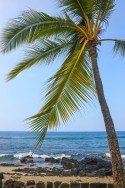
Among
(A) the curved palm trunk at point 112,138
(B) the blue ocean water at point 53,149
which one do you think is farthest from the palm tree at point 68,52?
(B) the blue ocean water at point 53,149

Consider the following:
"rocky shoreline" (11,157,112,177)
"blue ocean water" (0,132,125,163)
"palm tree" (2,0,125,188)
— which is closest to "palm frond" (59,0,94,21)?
"palm tree" (2,0,125,188)

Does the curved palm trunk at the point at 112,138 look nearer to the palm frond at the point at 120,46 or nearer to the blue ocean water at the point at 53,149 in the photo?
the palm frond at the point at 120,46

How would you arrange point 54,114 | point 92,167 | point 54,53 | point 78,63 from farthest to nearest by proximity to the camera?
point 92,167
point 54,53
point 78,63
point 54,114

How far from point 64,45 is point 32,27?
1.16m

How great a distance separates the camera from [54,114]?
34.5 ft

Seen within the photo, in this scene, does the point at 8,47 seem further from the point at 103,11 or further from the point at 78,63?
the point at 103,11

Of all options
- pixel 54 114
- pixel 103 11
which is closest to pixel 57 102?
pixel 54 114

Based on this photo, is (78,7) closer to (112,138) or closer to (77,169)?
(112,138)

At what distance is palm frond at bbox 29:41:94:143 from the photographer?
34.2ft

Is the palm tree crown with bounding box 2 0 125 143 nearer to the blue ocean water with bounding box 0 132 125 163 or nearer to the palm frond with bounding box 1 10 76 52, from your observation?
the palm frond with bounding box 1 10 76 52

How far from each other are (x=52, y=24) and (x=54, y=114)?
262 centimetres

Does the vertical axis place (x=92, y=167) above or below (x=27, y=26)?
below

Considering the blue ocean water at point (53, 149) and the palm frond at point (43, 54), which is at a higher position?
the palm frond at point (43, 54)

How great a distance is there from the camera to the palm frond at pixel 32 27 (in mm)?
11531
